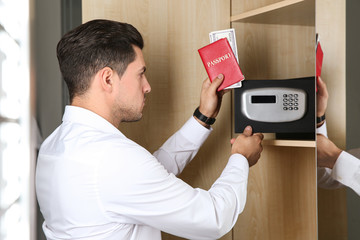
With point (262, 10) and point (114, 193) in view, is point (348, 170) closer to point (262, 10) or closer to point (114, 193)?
point (114, 193)

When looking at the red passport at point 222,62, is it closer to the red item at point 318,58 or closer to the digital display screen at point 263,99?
the digital display screen at point 263,99

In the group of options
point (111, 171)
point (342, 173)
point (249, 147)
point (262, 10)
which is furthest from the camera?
point (262, 10)

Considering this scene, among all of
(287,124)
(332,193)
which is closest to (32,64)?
(287,124)

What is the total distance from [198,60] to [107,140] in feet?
2.49

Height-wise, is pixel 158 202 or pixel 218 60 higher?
pixel 218 60

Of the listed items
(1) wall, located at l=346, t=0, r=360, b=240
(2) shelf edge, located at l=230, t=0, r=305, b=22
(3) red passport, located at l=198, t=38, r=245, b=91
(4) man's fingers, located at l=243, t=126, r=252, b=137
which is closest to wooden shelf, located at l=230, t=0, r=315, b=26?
(2) shelf edge, located at l=230, t=0, r=305, b=22

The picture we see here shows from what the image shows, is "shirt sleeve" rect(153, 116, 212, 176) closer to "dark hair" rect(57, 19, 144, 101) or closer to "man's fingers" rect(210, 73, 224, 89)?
"man's fingers" rect(210, 73, 224, 89)

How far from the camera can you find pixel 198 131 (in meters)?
1.56

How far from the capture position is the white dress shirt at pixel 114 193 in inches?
42.5

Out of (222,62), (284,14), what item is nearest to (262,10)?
(284,14)

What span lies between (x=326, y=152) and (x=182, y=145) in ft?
1.80

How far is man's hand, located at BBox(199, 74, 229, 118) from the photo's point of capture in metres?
1.54

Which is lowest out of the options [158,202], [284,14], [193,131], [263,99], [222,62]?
[158,202]

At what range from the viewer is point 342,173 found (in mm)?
1174
